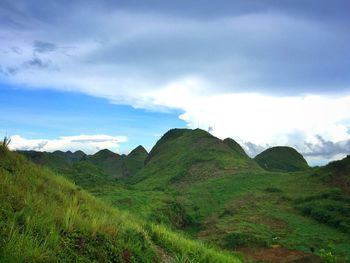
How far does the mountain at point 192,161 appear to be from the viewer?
77.4 meters

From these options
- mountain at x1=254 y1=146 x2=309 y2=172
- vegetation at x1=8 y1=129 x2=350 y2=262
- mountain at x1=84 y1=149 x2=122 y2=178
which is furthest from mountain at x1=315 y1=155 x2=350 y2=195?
mountain at x1=84 y1=149 x2=122 y2=178

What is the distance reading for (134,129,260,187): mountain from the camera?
77438 millimetres

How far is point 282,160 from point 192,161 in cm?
4481

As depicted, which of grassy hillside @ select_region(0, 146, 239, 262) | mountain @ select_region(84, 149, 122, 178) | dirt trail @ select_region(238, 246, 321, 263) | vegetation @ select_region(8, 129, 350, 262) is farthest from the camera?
mountain @ select_region(84, 149, 122, 178)

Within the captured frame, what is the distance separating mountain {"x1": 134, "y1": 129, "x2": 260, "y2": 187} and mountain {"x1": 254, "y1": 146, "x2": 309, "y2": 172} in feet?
36.0

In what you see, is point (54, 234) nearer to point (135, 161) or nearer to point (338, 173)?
point (338, 173)

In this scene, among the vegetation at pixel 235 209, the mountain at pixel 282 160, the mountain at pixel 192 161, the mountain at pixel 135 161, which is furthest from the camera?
the mountain at pixel 135 161

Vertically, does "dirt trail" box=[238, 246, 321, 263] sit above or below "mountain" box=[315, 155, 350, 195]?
below

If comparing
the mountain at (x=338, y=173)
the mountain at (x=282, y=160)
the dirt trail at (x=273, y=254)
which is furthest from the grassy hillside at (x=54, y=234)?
the mountain at (x=282, y=160)

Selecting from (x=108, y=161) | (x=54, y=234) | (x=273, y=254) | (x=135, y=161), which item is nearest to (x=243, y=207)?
(x=273, y=254)

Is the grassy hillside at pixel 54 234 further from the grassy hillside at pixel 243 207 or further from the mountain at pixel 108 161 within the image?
the mountain at pixel 108 161

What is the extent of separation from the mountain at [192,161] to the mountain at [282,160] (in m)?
11.0

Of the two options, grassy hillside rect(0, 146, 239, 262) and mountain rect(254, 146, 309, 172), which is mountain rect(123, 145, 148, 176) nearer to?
mountain rect(254, 146, 309, 172)

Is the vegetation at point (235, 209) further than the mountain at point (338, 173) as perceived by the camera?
No
